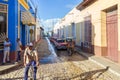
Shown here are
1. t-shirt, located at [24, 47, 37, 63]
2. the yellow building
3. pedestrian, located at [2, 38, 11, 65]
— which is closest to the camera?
t-shirt, located at [24, 47, 37, 63]

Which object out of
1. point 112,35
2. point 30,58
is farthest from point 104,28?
point 30,58

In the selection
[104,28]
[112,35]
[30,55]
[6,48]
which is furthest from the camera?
[104,28]

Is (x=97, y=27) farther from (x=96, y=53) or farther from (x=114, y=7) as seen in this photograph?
(x=114, y=7)

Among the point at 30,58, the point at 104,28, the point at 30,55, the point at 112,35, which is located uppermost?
the point at 104,28

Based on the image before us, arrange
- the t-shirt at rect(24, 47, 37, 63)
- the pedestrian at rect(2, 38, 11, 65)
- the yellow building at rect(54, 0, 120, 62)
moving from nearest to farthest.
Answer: the t-shirt at rect(24, 47, 37, 63) < the pedestrian at rect(2, 38, 11, 65) < the yellow building at rect(54, 0, 120, 62)

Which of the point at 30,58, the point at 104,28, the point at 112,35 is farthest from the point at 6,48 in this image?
the point at 104,28

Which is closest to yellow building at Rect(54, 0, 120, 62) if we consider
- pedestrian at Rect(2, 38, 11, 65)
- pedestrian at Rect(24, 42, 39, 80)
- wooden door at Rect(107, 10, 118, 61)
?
wooden door at Rect(107, 10, 118, 61)

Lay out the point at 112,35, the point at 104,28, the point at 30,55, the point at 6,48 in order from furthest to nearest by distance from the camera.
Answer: the point at 104,28 < the point at 112,35 < the point at 6,48 < the point at 30,55

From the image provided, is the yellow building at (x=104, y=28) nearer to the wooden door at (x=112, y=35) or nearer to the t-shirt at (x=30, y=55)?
the wooden door at (x=112, y=35)

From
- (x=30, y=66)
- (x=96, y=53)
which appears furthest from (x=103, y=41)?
(x=30, y=66)

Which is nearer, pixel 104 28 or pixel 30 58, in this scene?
pixel 30 58

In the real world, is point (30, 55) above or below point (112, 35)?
below

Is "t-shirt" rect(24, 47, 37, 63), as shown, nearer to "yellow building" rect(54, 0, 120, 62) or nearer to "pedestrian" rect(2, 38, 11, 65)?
"pedestrian" rect(2, 38, 11, 65)

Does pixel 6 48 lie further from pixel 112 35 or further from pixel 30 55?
pixel 112 35
